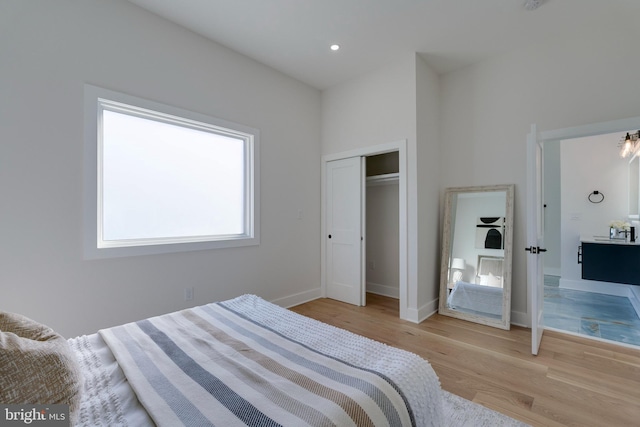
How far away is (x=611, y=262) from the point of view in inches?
156

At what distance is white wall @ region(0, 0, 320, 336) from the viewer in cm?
196

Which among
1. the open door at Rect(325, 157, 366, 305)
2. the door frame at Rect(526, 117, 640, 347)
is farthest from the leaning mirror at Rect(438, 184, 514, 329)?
the open door at Rect(325, 157, 366, 305)

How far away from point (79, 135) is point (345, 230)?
2984 mm

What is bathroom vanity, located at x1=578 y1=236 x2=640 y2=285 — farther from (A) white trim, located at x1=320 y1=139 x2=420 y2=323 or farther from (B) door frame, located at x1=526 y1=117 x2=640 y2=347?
(A) white trim, located at x1=320 y1=139 x2=420 y2=323

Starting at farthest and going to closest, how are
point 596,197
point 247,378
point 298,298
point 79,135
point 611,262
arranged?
point 596,197
point 611,262
point 298,298
point 79,135
point 247,378

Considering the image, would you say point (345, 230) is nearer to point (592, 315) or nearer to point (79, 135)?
point (79, 135)

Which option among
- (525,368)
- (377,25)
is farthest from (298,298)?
(377,25)

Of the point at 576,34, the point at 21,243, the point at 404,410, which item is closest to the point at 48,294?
the point at 21,243

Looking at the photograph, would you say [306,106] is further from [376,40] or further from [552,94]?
[552,94]

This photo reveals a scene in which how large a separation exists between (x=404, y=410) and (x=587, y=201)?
563 cm

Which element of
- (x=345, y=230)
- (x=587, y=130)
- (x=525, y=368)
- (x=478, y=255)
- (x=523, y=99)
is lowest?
(x=525, y=368)

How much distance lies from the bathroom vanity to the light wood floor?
6.45 ft

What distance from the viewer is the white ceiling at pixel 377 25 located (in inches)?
97.7

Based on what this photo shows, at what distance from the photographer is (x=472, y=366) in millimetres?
2260
